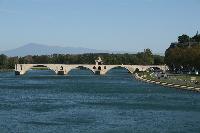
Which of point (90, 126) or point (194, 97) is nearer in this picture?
point (90, 126)

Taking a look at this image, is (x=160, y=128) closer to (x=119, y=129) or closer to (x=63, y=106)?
(x=119, y=129)

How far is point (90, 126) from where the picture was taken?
1907 inches

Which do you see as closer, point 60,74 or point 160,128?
point 160,128

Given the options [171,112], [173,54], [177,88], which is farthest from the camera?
[173,54]

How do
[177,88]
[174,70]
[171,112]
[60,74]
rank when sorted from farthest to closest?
1. [60,74]
2. [174,70]
3. [177,88]
4. [171,112]

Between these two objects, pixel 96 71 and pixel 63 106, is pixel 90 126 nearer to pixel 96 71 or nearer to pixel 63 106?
pixel 63 106

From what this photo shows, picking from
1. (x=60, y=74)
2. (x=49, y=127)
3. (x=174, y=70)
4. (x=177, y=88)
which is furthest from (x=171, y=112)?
(x=60, y=74)

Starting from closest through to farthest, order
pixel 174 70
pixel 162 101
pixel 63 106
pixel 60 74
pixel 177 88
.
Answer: pixel 63 106, pixel 162 101, pixel 177 88, pixel 174 70, pixel 60 74

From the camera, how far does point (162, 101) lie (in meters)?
74.8

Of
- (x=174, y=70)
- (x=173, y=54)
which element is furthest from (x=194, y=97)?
(x=174, y=70)

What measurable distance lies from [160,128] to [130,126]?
237 centimetres

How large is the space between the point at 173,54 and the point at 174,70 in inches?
617

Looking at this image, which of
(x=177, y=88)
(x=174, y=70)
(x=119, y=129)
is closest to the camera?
(x=119, y=129)

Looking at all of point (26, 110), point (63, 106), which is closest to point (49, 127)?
point (26, 110)
